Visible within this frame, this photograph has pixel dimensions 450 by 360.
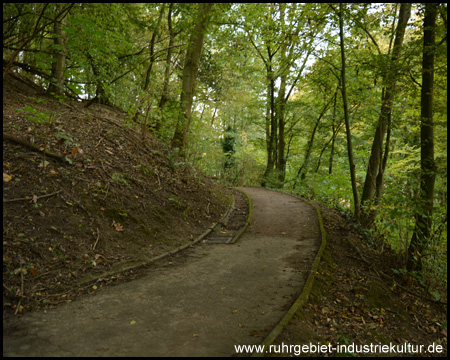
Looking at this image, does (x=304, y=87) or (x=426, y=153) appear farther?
(x=304, y=87)

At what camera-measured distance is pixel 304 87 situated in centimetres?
1772

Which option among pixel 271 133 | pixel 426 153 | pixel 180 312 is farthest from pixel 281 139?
pixel 180 312

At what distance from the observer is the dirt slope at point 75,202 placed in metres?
4.03

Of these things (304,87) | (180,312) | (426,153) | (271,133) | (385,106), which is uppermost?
(304,87)

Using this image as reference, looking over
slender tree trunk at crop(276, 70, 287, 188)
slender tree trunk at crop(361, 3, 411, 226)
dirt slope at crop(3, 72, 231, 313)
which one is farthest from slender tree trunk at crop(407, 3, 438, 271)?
slender tree trunk at crop(276, 70, 287, 188)

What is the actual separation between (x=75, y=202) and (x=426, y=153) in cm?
709

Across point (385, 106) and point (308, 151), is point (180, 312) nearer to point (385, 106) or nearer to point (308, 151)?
point (385, 106)

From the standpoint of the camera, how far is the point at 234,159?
22.5 metres

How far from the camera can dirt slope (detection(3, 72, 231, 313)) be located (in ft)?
13.2

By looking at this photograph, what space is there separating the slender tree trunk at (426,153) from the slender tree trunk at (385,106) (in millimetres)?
863

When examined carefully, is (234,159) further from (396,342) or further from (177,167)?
(396,342)

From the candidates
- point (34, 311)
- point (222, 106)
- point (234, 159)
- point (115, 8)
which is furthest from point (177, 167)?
point (234, 159)

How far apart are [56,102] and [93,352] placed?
8.14 m

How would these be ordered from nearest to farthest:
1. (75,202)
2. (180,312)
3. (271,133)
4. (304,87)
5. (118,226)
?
(180,312), (75,202), (118,226), (304,87), (271,133)
